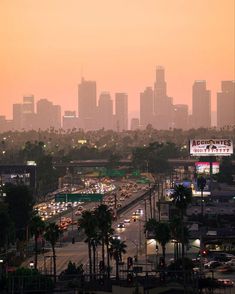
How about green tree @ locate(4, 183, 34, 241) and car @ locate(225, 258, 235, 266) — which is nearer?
car @ locate(225, 258, 235, 266)

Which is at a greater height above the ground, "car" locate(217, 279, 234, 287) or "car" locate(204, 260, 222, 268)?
"car" locate(217, 279, 234, 287)

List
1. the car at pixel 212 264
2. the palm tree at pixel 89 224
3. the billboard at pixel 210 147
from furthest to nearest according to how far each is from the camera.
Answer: the billboard at pixel 210 147 < the car at pixel 212 264 < the palm tree at pixel 89 224

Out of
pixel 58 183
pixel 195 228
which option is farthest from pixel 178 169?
pixel 195 228

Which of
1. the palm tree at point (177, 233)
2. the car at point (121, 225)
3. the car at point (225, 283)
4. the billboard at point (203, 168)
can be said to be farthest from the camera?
the billboard at point (203, 168)

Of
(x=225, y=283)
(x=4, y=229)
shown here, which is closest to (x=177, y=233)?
(x=225, y=283)

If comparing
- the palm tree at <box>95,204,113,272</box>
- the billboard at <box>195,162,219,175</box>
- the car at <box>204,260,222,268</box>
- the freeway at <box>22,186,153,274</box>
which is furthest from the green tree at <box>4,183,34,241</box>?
the billboard at <box>195,162,219,175</box>

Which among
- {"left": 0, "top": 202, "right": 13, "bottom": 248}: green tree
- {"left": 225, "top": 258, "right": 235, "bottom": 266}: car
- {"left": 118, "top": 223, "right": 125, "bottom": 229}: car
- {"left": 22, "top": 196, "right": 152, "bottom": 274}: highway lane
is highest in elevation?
{"left": 0, "top": 202, "right": 13, "bottom": 248}: green tree

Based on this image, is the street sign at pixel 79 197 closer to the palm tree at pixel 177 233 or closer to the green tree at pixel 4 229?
the green tree at pixel 4 229

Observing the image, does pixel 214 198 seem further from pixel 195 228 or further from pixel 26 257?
pixel 26 257

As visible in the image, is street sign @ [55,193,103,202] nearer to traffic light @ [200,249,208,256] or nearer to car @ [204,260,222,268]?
traffic light @ [200,249,208,256]

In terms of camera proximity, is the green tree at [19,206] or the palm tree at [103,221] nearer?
the palm tree at [103,221]

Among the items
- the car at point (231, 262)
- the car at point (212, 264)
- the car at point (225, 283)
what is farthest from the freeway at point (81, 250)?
the car at point (225, 283)
